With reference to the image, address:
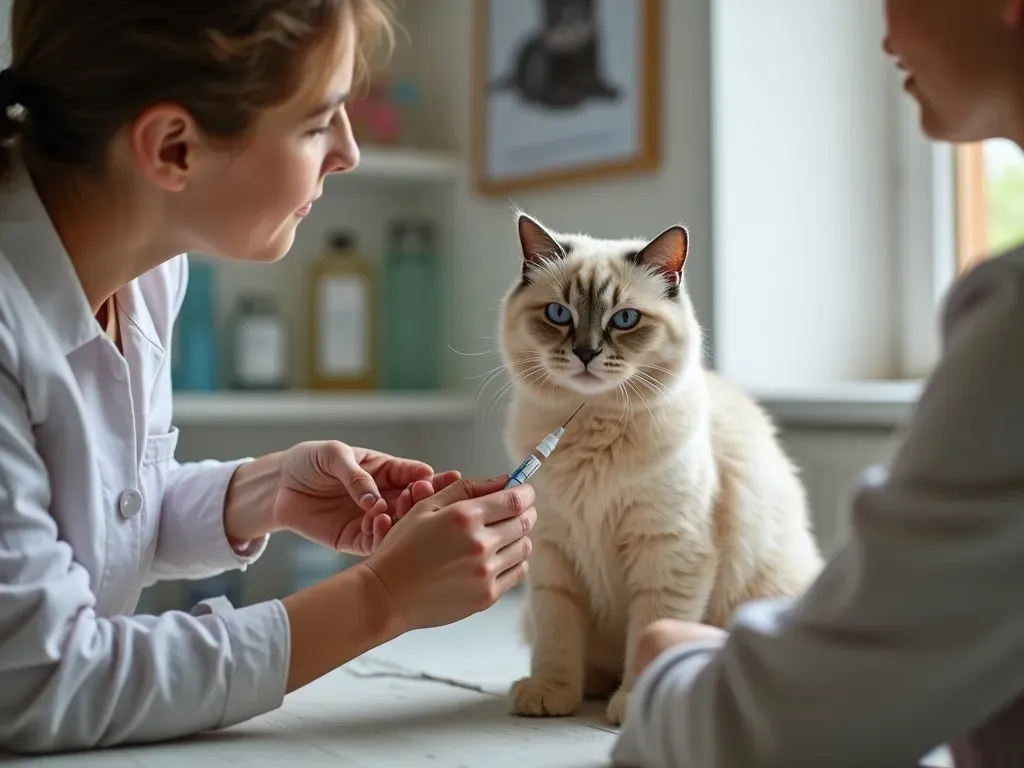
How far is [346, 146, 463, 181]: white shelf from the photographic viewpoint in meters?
2.44

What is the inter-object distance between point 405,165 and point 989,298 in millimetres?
1938

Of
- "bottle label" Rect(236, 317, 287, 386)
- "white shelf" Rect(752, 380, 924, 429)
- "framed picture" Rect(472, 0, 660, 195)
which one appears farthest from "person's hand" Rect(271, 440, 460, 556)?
"bottle label" Rect(236, 317, 287, 386)

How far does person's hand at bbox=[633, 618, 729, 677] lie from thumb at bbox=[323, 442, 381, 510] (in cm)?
36

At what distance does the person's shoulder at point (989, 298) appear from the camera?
0.61 meters

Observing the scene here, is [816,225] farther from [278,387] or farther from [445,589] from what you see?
[445,589]

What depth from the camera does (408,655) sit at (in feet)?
4.92

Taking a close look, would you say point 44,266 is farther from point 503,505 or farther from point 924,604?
point 924,604

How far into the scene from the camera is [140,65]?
3.12ft

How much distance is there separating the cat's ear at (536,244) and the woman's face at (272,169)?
28 cm

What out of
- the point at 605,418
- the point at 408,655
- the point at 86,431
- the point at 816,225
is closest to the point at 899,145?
the point at 816,225

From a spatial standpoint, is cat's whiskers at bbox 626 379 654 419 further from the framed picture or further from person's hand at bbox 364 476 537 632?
the framed picture

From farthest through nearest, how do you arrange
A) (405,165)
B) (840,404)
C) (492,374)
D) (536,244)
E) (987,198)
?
(405,165), (987,198), (840,404), (492,374), (536,244)

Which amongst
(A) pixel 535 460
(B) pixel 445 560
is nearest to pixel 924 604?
(B) pixel 445 560

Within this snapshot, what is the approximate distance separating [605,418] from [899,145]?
1.17 m
